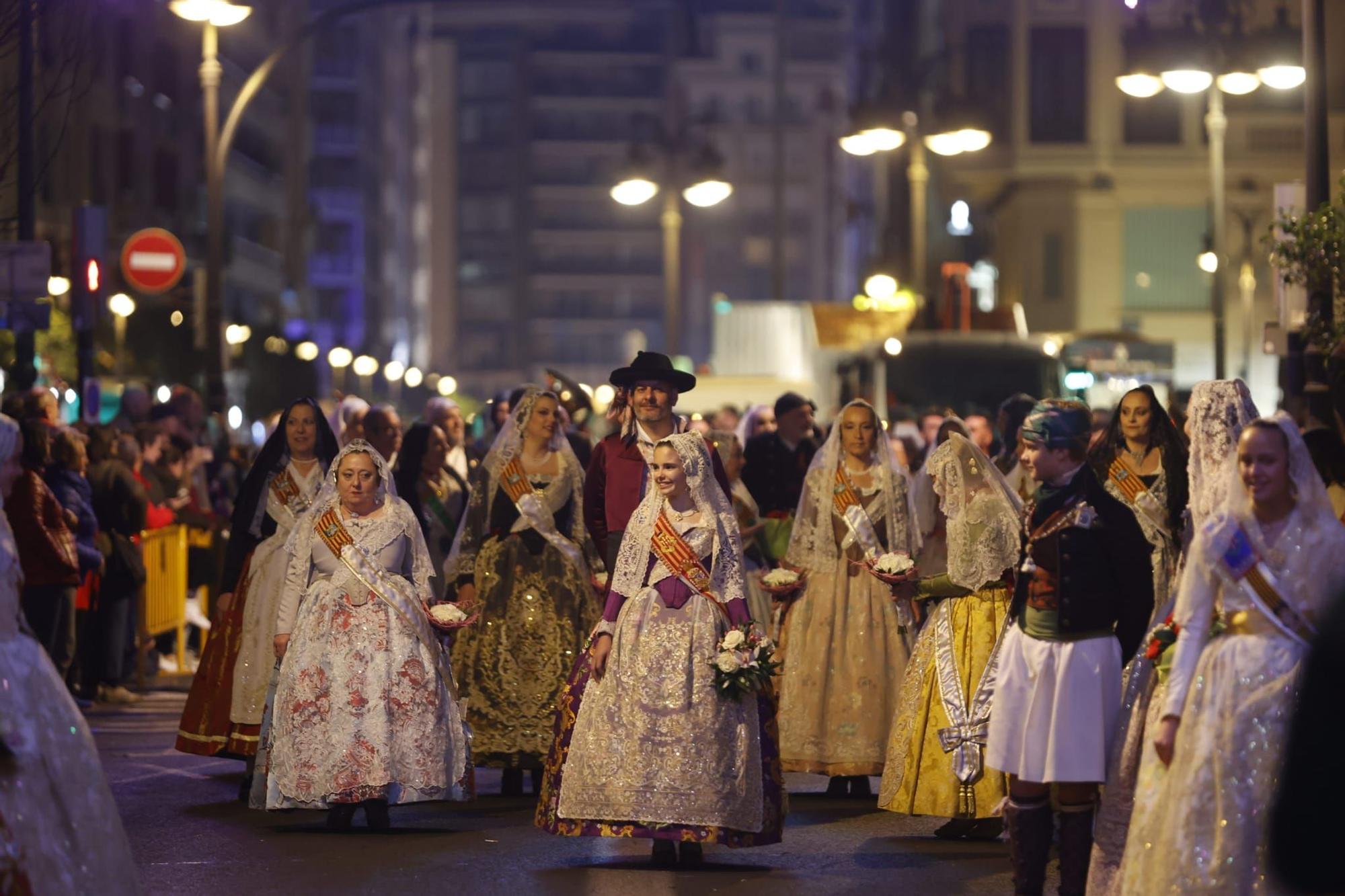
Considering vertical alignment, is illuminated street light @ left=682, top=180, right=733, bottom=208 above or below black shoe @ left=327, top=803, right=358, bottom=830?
above

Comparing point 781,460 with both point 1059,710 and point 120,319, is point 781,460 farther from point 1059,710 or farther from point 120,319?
point 120,319

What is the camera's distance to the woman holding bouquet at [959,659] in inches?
436

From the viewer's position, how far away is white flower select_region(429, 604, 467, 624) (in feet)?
37.0

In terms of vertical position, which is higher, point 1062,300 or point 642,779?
point 1062,300

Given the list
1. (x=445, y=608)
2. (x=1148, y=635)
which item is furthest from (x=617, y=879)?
(x=1148, y=635)

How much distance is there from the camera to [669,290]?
4059 cm

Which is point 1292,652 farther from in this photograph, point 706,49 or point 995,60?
point 706,49

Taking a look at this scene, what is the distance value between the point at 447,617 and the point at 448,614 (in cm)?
2

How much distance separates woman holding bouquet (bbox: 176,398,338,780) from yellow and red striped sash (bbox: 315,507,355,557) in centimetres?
140

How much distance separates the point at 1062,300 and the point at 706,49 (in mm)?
96835

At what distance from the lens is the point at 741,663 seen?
10203 mm

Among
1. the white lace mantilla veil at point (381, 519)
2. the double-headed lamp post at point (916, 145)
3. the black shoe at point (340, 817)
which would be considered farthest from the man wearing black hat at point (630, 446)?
the double-headed lamp post at point (916, 145)

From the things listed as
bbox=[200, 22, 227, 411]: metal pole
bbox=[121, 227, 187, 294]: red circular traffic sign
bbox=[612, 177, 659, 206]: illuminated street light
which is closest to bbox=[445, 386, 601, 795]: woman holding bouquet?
bbox=[200, 22, 227, 411]: metal pole

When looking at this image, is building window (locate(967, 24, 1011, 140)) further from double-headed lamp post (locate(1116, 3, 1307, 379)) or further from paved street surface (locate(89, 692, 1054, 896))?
paved street surface (locate(89, 692, 1054, 896))
